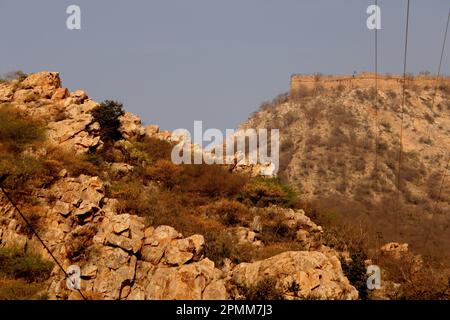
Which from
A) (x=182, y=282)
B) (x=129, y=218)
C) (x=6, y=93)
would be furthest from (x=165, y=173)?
(x=182, y=282)

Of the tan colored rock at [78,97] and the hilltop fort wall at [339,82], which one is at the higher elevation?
the tan colored rock at [78,97]

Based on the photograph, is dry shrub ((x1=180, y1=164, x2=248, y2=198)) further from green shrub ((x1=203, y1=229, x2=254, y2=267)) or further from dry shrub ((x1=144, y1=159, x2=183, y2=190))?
green shrub ((x1=203, y1=229, x2=254, y2=267))

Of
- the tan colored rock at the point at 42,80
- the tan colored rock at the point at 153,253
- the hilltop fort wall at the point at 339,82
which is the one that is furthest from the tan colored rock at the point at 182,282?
the hilltop fort wall at the point at 339,82

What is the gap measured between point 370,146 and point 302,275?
48789mm

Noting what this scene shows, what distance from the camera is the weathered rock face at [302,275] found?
48.4 feet

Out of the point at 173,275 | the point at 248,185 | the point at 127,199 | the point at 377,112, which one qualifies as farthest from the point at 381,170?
the point at 173,275

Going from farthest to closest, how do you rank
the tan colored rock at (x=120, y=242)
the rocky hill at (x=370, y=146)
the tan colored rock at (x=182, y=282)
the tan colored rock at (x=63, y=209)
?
the rocky hill at (x=370, y=146)
the tan colored rock at (x=63, y=209)
the tan colored rock at (x=120, y=242)
the tan colored rock at (x=182, y=282)

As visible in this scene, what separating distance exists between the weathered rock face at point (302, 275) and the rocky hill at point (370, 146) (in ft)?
65.1

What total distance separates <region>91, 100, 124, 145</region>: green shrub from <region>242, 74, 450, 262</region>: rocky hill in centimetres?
1661

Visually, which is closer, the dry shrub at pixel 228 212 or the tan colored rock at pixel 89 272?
the tan colored rock at pixel 89 272

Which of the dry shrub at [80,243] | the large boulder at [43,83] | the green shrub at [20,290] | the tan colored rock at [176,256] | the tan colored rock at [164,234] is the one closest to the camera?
the green shrub at [20,290]

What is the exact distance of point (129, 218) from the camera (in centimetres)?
1727

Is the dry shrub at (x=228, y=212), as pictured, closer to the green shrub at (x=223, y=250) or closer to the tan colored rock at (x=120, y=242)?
the green shrub at (x=223, y=250)
